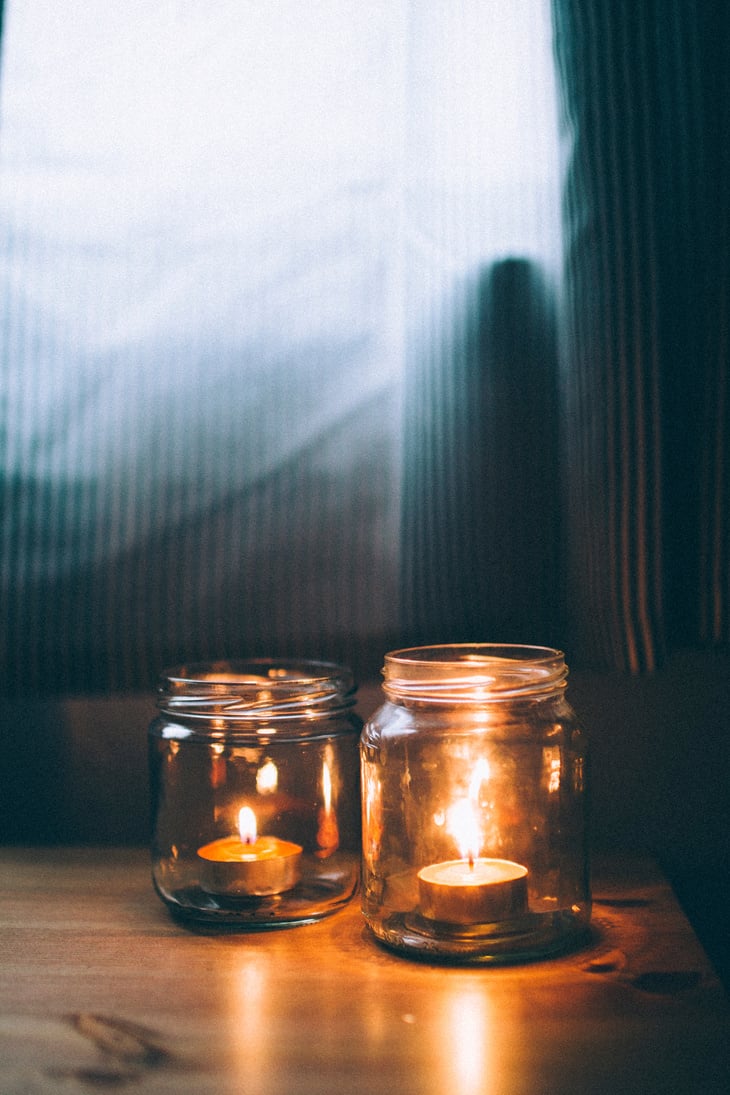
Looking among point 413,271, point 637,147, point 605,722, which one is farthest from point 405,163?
point 605,722

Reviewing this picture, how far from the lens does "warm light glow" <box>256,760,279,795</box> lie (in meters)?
0.79

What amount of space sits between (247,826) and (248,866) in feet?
0.13

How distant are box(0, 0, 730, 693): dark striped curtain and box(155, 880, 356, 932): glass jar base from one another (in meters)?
0.26

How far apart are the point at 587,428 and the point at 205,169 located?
45 cm

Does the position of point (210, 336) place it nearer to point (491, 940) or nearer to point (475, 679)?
point (475, 679)

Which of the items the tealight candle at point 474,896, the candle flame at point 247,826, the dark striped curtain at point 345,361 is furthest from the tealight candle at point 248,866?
the dark striped curtain at point 345,361

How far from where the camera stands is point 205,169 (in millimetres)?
975

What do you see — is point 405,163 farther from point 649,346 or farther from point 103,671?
point 103,671

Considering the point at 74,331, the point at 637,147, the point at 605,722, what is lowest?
the point at 605,722

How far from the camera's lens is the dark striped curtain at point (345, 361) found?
0.88 m

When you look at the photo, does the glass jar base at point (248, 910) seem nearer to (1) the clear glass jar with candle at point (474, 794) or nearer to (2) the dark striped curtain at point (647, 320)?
(1) the clear glass jar with candle at point (474, 794)

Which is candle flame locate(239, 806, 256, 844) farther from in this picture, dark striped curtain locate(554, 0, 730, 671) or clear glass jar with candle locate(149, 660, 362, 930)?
dark striped curtain locate(554, 0, 730, 671)

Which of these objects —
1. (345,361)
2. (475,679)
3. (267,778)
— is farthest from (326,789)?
(345,361)

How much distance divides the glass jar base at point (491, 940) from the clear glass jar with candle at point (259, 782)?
0.34 ft
